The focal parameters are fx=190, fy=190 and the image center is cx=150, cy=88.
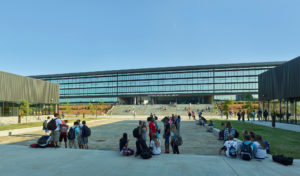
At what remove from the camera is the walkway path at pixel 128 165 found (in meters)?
6.23

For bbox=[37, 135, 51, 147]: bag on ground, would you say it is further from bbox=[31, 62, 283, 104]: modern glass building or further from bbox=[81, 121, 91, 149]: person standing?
bbox=[31, 62, 283, 104]: modern glass building

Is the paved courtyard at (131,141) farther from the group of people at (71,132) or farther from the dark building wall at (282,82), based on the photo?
the dark building wall at (282,82)

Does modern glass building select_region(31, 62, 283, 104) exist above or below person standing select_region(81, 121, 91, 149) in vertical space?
above

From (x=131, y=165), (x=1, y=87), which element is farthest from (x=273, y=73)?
(x=1, y=87)

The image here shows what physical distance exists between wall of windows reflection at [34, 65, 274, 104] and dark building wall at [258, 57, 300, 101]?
4475 centimetres

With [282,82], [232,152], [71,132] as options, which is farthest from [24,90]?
[282,82]

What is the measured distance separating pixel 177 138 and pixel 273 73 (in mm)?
27962

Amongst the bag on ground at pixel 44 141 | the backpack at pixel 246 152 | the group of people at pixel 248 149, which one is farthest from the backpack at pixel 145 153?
the bag on ground at pixel 44 141

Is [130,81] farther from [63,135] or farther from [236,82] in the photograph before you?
[63,135]

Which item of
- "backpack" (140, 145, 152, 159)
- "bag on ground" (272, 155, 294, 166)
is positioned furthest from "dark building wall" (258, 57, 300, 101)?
"backpack" (140, 145, 152, 159)

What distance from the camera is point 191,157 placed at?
8000 mm

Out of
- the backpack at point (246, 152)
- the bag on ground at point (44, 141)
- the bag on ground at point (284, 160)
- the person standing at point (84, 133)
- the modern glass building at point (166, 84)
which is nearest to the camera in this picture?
the bag on ground at point (284, 160)

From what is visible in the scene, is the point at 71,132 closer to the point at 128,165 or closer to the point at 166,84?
the point at 128,165

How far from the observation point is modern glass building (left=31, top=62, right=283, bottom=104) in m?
77.3
